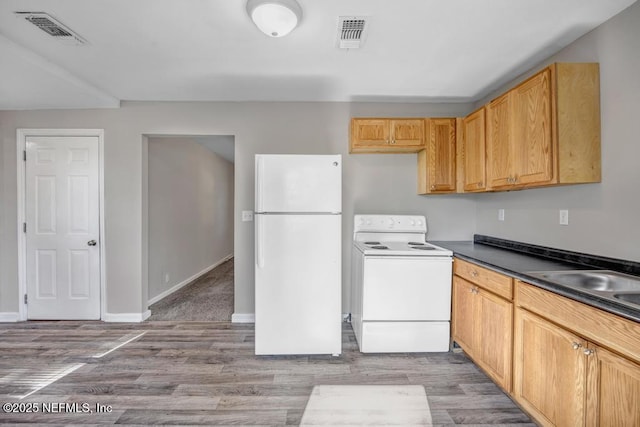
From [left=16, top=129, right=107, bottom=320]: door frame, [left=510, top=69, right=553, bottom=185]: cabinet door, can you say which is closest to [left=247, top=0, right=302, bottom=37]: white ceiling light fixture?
[left=510, top=69, right=553, bottom=185]: cabinet door

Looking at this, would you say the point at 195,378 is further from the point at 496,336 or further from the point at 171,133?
the point at 171,133

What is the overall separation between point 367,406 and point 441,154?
229 cm

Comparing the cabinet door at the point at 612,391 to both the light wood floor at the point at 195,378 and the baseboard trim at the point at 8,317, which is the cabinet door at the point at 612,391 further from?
the baseboard trim at the point at 8,317

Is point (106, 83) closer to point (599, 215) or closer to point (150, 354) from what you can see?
point (150, 354)

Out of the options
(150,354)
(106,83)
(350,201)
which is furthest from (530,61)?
(150,354)

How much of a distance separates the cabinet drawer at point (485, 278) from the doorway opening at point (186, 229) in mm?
2493

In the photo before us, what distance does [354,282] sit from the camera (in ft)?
9.21

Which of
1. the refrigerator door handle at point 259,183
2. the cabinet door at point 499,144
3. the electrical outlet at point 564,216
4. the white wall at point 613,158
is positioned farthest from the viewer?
the refrigerator door handle at point 259,183

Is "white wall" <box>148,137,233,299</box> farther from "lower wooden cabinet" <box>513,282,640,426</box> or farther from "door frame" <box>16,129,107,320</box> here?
"lower wooden cabinet" <box>513,282,640,426</box>

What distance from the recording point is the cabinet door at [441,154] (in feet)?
9.13

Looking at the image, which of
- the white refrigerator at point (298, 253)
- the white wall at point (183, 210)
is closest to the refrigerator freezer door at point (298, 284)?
the white refrigerator at point (298, 253)

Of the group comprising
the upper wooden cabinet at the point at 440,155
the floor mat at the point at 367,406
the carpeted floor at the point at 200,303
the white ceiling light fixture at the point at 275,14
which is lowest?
the floor mat at the point at 367,406

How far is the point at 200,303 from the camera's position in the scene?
360 cm

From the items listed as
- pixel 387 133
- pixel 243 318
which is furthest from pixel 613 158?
pixel 243 318
